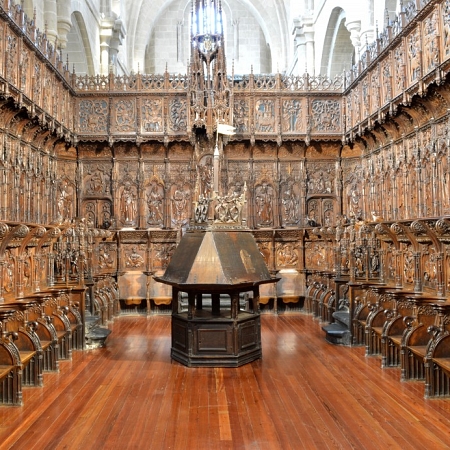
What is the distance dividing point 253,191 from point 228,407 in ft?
29.0

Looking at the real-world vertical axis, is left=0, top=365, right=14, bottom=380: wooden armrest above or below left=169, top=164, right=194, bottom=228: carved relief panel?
below

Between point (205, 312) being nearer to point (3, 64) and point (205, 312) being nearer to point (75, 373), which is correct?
point (75, 373)

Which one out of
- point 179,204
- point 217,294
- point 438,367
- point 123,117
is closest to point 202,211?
point 217,294

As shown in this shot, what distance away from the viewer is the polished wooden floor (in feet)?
15.2

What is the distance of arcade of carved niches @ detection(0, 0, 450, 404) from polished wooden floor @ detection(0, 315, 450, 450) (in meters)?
0.46

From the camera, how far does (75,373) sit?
23.1 feet

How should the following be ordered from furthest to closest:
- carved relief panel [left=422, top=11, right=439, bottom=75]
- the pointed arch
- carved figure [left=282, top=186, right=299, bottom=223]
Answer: the pointed arch → carved figure [left=282, top=186, right=299, bottom=223] → carved relief panel [left=422, top=11, right=439, bottom=75]

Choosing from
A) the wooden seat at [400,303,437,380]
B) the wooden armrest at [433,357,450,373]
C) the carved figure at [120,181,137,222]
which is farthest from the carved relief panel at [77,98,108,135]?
the wooden armrest at [433,357,450,373]

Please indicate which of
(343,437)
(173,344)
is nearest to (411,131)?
(173,344)

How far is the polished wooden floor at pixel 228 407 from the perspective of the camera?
4637mm

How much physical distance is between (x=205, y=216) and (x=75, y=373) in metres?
3.08

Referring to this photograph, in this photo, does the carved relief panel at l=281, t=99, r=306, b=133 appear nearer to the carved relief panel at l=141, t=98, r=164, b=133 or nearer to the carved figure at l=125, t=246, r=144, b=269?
the carved relief panel at l=141, t=98, r=164, b=133

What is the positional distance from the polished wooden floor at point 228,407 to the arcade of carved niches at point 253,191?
465 mm

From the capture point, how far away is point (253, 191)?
1384 centimetres
